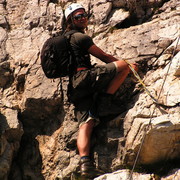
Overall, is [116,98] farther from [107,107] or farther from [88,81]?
[88,81]

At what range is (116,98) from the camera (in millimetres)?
10250

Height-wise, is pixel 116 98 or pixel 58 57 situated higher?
pixel 58 57

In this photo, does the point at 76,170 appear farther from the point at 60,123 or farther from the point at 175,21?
the point at 175,21

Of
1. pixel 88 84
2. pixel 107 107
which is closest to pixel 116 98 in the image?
pixel 107 107

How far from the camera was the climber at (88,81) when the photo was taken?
962cm

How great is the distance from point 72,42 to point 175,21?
3.27 meters

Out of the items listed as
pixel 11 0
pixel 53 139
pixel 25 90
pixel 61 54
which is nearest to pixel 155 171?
pixel 53 139

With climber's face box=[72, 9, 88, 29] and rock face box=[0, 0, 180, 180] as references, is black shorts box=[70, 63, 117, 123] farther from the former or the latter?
climber's face box=[72, 9, 88, 29]

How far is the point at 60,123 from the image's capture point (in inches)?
429

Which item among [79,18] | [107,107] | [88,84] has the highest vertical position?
[79,18]

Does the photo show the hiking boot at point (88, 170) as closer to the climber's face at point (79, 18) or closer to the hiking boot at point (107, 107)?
the hiking boot at point (107, 107)

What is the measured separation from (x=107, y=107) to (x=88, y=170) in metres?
1.69

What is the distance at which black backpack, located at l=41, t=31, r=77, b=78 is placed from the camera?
32.5 feet

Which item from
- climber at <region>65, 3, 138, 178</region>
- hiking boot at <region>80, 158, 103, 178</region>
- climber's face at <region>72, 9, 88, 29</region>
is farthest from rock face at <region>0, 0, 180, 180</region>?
climber's face at <region>72, 9, 88, 29</region>
